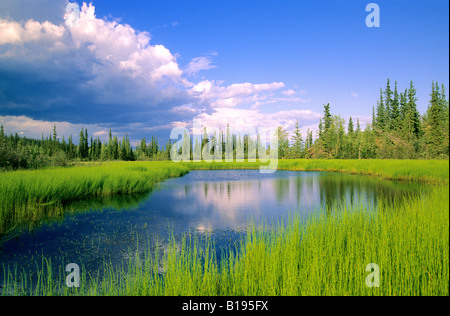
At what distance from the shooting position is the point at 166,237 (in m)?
7.81

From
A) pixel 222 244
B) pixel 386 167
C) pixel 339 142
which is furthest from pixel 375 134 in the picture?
pixel 222 244

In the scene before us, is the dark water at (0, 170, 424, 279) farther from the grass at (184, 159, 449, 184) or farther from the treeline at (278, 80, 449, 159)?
the treeline at (278, 80, 449, 159)

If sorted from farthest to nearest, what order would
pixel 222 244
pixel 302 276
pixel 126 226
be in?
pixel 126 226, pixel 222 244, pixel 302 276

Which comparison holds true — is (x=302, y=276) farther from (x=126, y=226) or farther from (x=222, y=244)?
(x=126, y=226)

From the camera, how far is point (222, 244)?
7.12 metres

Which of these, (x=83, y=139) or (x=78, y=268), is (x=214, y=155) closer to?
(x=83, y=139)

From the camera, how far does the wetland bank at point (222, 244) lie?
12.7 feet

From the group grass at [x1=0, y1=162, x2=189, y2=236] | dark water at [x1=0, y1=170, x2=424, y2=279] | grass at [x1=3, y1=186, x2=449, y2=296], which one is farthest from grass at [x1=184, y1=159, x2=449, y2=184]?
grass at [x1=0, y1=162, x2=189, y2=236]

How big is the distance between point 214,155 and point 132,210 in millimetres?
61769

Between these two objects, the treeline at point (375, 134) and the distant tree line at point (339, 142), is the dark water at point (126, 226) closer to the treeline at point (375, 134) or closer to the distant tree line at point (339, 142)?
the distant tree line at point (339, 142)

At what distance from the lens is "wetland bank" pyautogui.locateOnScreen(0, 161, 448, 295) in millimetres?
3873

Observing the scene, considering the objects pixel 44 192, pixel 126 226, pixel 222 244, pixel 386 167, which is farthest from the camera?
pixel 386 167
